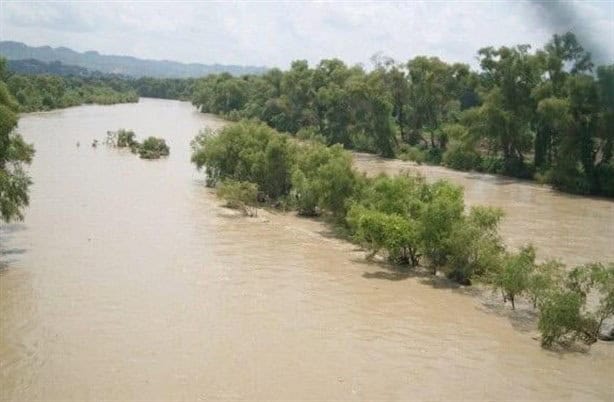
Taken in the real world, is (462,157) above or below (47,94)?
below

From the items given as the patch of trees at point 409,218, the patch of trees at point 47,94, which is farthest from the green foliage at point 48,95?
the patch of trees at point 409,218

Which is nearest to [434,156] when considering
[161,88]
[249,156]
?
[249,156]

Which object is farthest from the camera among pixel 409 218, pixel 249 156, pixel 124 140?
pixel 124 140

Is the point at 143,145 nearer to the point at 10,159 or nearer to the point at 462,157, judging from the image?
the point at 462,157

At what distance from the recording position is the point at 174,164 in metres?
51.2

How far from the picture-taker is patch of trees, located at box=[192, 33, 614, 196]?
43.8m

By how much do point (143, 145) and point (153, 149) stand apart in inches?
55.1

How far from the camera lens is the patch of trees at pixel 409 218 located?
54.5 ft

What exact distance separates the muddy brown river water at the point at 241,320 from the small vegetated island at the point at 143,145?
71.9 ft

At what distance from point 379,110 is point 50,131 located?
37.3 metres

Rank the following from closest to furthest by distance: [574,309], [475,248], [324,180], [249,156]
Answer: [574,309]
[475,248]
[324,180]
[249,156]

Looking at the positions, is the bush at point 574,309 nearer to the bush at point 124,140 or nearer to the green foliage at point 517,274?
the green foliage at point 517,274

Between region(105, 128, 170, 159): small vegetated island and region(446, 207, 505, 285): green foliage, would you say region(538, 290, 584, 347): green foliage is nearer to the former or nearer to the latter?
region(446, 207, 505, 285): green foliage

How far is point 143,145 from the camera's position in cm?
5584
